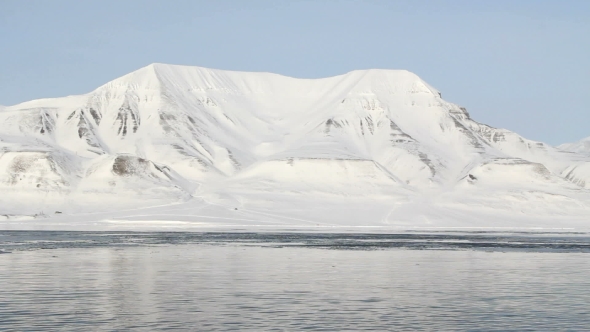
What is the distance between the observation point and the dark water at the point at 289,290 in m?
32.7

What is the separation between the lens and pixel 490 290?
43.1 m

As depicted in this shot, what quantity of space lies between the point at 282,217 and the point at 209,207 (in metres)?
14.9

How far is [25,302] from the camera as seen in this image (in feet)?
121

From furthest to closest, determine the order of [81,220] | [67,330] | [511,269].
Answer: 1. [81,220]
2. [511,269]
3. [67,330]

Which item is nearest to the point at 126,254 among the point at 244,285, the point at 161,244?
the point at 161,244

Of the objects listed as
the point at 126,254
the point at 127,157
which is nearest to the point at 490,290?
the point at 126,254

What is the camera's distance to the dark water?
3272 cm

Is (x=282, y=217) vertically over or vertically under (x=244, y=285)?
over

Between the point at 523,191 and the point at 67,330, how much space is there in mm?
174978

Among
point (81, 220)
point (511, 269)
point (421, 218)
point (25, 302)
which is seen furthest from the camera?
point (421, 218)

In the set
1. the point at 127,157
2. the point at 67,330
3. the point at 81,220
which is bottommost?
the point at 67,330

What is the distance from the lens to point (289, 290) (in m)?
42.1

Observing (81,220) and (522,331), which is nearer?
(522,331)

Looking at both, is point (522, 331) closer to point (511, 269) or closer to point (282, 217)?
point (511, 269)
